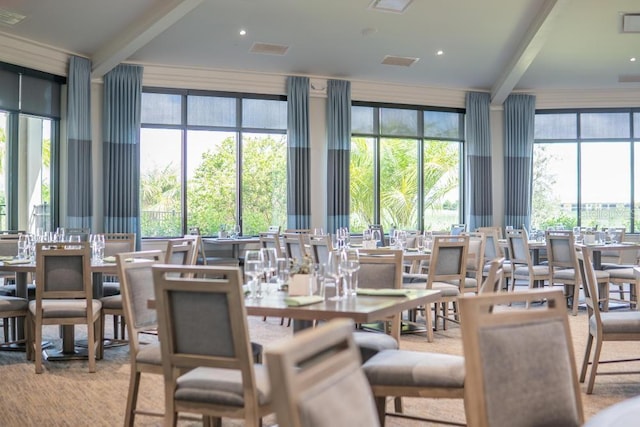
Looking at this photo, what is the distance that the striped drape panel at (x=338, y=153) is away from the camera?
11.1 m

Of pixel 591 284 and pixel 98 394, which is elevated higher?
pixel 591 284

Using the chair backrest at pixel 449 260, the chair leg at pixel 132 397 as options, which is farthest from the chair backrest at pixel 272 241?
the chair leg at pixel 132 397

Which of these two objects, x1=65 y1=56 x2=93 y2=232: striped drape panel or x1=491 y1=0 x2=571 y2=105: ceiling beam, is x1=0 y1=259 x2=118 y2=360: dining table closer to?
x1=65 y1=56 x2=93 y2=232: striped drape panel

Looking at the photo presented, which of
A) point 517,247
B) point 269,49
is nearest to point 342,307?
point 517,247

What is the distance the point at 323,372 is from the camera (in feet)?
4.31

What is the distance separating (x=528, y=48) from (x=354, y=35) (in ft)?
8.57

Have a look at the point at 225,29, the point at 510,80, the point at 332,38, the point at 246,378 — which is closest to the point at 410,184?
the point at 510,80

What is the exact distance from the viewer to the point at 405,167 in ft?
40.0

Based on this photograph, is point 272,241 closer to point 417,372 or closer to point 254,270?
point 254,270

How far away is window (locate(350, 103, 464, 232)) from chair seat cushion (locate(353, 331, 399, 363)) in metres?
8.22

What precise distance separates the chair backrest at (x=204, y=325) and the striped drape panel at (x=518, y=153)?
1031 centimetres

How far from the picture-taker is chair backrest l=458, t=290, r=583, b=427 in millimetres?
1894

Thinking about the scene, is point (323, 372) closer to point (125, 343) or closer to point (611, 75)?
point (125, 343)

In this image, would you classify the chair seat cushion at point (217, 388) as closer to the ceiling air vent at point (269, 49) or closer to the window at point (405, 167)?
the ceiling air vent at point (269, 49)
